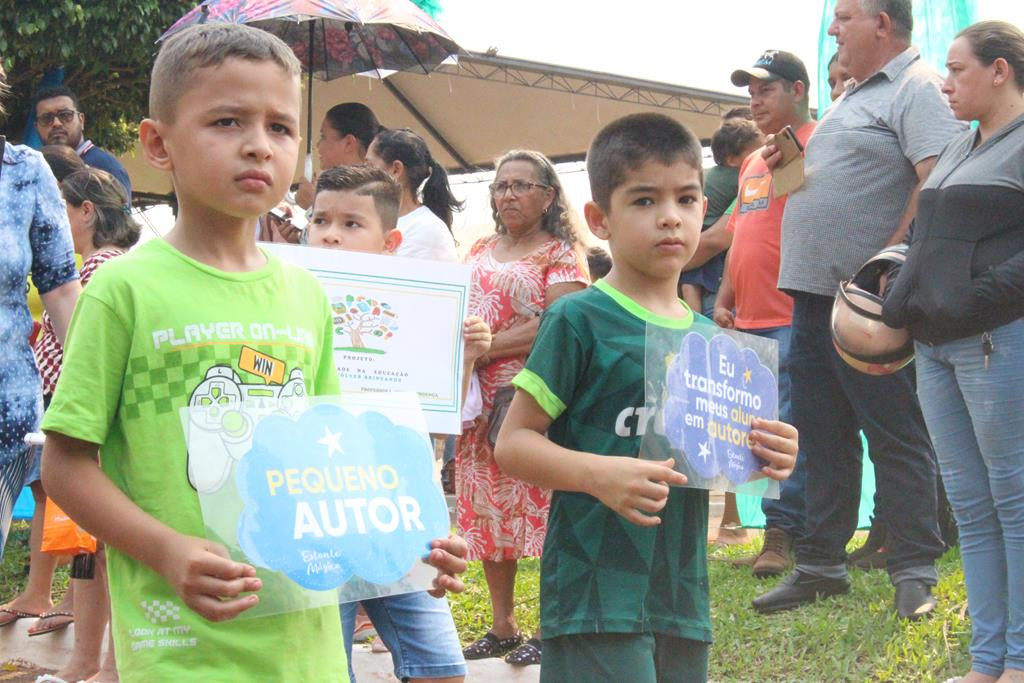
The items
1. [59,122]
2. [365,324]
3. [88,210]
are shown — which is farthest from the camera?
[59,122]

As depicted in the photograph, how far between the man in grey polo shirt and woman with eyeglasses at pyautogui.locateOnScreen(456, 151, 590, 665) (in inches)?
38.3

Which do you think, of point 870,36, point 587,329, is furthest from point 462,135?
point 587,329

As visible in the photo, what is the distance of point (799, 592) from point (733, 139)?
9.33 ft

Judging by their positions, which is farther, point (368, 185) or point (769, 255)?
point (769, 255)

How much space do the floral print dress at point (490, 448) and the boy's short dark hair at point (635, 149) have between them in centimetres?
203

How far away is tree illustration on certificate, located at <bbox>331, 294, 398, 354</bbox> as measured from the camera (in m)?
3.59

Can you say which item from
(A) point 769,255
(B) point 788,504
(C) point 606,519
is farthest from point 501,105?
(C) point 606,519

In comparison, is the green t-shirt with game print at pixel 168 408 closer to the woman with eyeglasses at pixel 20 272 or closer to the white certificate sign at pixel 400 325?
the woman with eyeglasses at pixel 20 272

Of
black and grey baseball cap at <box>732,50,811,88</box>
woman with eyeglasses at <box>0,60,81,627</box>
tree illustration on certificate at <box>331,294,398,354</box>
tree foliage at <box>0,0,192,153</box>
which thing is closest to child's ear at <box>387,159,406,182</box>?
tree illustration on certificate at <box>331,294,398,354</box>

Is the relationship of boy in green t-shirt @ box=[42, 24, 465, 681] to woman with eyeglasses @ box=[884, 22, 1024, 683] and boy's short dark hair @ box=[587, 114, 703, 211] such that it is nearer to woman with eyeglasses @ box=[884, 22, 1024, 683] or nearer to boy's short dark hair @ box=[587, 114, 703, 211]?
boy's short dark hair @ box=[587, 114, 703, 211]

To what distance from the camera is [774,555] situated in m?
5.75

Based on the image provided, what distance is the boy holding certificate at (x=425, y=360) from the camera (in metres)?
3.19

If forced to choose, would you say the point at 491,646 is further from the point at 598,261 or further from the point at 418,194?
the point at 598,261

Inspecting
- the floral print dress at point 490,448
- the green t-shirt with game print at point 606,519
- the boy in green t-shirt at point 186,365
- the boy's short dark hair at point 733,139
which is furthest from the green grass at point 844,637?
the boy in green t-shirt at point 186,365
